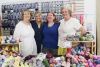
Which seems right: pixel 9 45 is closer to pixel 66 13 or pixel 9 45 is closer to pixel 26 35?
pixel 26 35

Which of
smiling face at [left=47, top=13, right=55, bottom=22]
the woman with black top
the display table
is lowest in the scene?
the display table

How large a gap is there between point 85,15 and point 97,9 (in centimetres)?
24

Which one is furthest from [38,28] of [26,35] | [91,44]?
[91,44]

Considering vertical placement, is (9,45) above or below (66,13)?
below

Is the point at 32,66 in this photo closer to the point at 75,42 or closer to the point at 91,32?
the point at 75,42

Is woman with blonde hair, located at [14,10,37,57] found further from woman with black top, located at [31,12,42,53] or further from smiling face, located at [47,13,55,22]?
smiling face, located at [47,13,55,22]

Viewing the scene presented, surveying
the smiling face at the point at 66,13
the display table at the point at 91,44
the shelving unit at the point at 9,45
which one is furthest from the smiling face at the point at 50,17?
the shelving unit at the point at 9,45

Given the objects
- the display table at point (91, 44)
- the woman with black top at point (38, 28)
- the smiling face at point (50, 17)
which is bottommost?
the display table at point (91, 44)

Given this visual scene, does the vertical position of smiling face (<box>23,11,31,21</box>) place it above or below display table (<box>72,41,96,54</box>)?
above

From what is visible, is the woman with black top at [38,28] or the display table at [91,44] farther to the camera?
the woman with black top at [38,28]

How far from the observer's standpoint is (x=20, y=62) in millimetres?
3637

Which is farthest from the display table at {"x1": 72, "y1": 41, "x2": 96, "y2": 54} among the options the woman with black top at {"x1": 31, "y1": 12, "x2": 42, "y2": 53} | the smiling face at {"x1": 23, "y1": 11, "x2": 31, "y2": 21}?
the smiling face at {"x1": 23, "y1": 11, "x2": 31, "y2": 21}

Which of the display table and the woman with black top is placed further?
the woman with black top

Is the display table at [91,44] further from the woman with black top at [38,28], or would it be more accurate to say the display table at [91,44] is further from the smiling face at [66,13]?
the woman with black top at [38,28]
